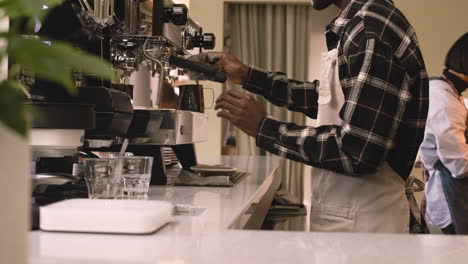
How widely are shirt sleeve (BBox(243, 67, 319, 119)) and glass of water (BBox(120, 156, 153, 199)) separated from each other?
2.76 ft

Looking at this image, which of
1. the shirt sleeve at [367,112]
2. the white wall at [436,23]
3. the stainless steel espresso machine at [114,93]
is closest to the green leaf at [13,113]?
the stainless steel espresso machine at [114,93]

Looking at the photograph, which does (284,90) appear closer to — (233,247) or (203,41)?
(203,41)

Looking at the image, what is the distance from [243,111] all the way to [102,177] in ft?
2.01

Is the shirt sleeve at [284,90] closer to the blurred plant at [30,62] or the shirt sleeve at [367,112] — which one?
the shirt sleeve at [367,112]

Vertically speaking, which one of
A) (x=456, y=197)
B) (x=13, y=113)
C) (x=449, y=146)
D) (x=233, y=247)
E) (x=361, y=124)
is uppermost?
(x=13, y=113)

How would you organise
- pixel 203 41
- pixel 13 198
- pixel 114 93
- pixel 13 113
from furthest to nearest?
pixel 203 41
pixel 114 93
pixel 13 198
pixel 13 113

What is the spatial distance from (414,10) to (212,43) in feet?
10.3

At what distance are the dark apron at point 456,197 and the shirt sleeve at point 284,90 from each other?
4.36ft

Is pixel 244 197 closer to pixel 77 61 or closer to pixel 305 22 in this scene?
pixel 77 61

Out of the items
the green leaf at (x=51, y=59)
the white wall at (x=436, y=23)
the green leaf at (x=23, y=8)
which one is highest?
the white wall at (x=436, y=23)

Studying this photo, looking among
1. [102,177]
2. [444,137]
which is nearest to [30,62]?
[102,177]

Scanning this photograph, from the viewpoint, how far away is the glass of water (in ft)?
4.26

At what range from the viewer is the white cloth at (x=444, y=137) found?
3.04m

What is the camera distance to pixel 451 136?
120 inches
